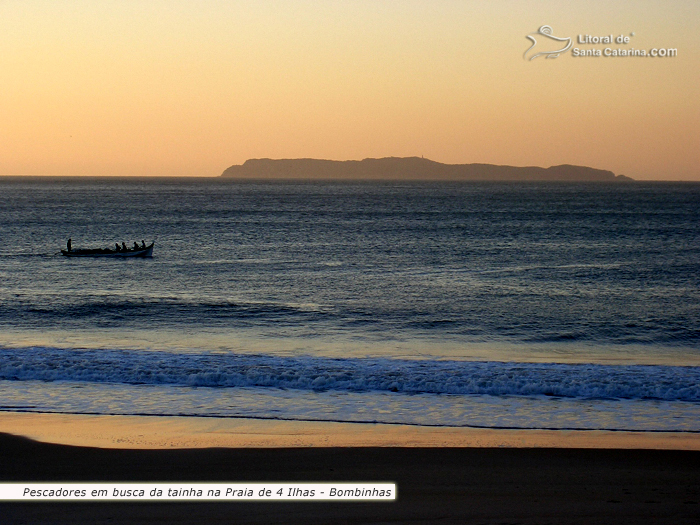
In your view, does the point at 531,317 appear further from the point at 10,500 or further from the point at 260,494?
the point at 10,500

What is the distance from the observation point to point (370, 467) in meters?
10.3

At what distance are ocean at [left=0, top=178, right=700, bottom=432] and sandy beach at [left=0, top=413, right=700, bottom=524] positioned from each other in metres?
1.05

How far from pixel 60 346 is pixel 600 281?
26150mm

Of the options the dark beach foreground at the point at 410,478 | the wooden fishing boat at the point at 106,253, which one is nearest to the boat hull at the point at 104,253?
the wooden fishing boat at the point at 106,253

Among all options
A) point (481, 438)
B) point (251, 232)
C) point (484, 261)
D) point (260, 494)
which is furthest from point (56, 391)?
point (251, 232)

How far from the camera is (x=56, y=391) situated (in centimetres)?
1517

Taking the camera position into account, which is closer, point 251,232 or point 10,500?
point 10,500

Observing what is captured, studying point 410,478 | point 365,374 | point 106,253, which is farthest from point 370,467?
point 106,253

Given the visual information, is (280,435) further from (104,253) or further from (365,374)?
(104,253)

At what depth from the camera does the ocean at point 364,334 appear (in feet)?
47.4

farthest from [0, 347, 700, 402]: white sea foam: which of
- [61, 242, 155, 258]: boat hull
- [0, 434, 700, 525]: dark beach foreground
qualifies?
[61, 242, 155, 258]: boat hull
